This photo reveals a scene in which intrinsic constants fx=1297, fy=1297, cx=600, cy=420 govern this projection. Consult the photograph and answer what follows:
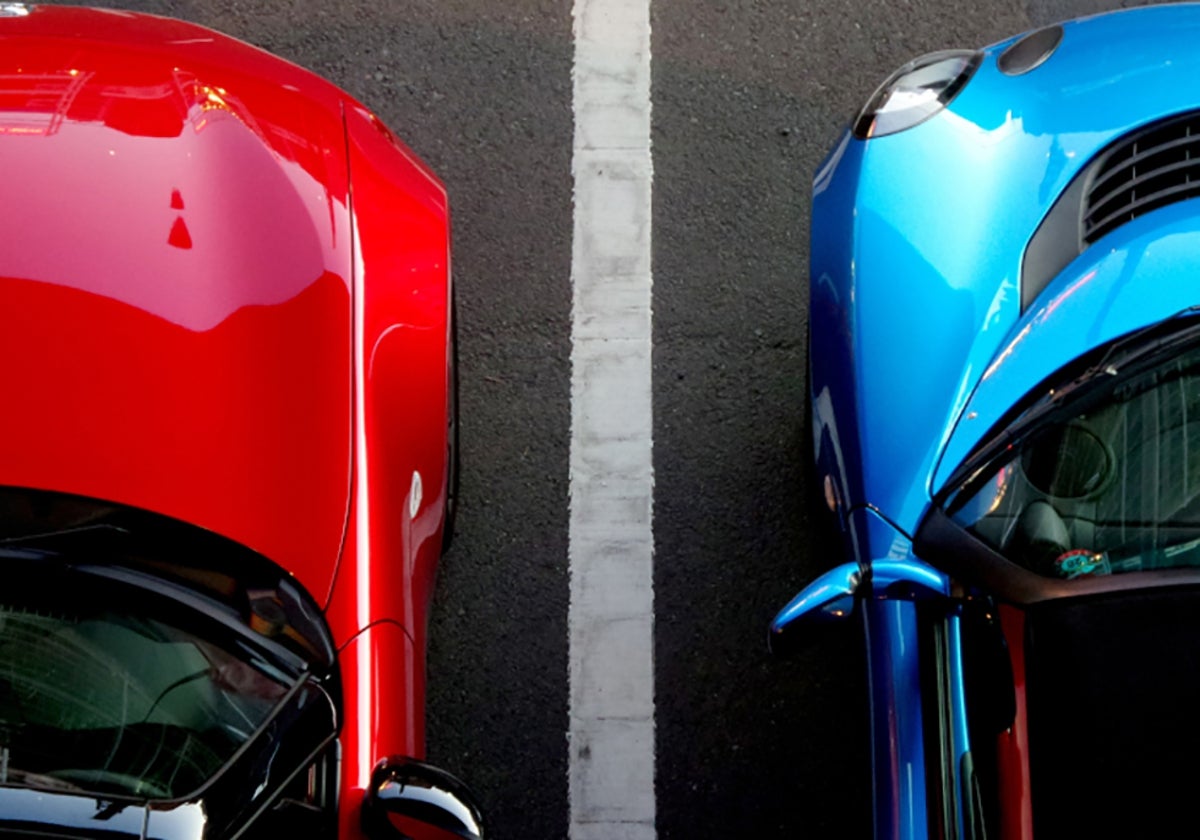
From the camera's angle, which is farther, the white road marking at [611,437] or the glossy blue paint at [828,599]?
the white road marking at [611,437]

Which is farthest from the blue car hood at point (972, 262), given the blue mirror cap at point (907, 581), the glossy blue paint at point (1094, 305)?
the blue mirror cap at point (907, 581)

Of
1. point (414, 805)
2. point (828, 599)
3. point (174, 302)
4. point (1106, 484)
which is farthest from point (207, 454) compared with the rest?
point (1106, 484)

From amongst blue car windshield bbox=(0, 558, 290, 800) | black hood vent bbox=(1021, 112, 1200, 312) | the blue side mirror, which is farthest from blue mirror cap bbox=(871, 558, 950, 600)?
blue car windshield bbox=(0, 558, 290, 800)

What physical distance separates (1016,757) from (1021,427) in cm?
61

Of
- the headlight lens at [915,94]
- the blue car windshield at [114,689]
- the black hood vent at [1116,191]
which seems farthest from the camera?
the headlight lens at [915,94]

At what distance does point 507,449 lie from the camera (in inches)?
140

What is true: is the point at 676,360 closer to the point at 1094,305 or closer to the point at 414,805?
the point at 1094,305

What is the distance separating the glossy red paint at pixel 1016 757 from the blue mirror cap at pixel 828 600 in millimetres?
287

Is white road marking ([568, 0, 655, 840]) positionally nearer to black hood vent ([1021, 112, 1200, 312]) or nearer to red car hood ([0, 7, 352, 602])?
red car hood ([0, 7, 352, 602])

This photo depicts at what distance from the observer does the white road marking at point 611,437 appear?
11.1 ft

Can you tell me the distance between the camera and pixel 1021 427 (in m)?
2.44

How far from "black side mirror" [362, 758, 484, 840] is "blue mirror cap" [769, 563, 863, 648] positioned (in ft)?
2.35

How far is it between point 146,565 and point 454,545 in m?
1.29

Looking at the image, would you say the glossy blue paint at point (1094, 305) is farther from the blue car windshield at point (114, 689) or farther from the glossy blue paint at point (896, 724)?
the blue car windshield at point (114, 689)
